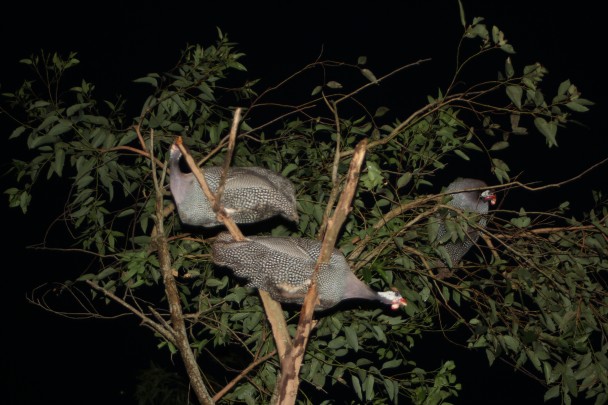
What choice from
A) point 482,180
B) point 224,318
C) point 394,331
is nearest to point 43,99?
point 224,318

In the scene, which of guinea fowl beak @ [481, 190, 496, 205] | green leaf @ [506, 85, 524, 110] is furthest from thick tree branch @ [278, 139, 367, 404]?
guinea fowl beak @ [481, 190, 496, 205]

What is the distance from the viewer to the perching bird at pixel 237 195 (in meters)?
3.11

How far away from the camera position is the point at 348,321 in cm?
342

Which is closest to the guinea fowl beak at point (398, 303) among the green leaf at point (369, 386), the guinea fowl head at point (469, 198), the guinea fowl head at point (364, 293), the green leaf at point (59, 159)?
the guinea fowl head at point (364, 293)

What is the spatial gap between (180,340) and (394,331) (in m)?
1.23

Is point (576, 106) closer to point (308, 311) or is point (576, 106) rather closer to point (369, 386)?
point (308, 311)

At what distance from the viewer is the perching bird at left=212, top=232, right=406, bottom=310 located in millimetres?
2814

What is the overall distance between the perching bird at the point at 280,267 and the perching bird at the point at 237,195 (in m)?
0.27

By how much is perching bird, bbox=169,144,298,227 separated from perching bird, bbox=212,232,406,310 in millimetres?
266

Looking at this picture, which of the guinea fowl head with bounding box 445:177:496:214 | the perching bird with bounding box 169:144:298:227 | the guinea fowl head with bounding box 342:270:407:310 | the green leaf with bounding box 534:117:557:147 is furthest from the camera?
the guinea fowl head with bounding box 445:177:496:214

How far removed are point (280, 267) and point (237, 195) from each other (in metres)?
0.46

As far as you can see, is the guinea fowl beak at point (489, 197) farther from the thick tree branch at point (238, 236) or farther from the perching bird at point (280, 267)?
the thick tree branch at point (238, 236)

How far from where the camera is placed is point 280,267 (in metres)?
2.82

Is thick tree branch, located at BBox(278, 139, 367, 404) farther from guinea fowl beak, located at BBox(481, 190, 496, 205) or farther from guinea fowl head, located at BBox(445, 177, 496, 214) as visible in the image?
guinea fowl head, located at BBox(445, 177, 496, 214)
